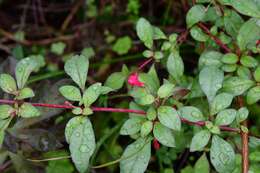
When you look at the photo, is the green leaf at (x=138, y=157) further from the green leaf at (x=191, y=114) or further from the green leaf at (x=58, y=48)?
the green leaf at (x=58, y=48)

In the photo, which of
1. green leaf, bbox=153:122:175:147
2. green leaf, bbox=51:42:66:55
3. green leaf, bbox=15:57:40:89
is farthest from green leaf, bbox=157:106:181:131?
green leaf, bbox=51:42:66:55

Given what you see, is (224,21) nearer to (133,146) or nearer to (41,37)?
(133,146)

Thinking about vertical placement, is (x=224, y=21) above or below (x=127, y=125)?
above

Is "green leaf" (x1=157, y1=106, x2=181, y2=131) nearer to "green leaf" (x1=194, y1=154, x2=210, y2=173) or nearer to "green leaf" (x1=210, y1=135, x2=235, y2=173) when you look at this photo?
"green leaf" (x1=210, y1=135, x2=235, y2=173)

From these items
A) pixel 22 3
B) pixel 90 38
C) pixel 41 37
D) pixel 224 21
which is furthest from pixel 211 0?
pixel 22 3

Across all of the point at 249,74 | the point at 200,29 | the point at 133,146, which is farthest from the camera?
the point at 200,29
